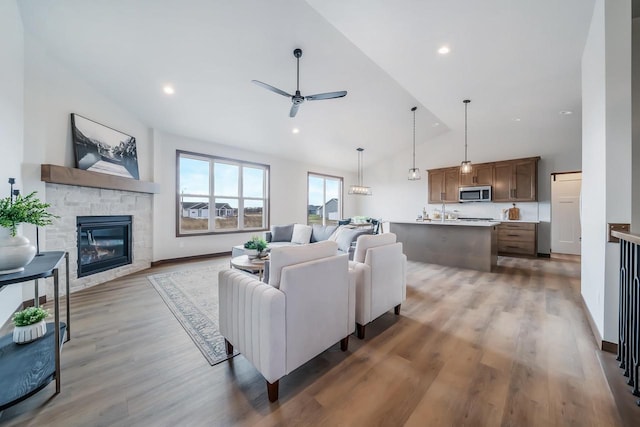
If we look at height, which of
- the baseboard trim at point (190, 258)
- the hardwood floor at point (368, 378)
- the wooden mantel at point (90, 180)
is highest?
the wooden mantel at point (90, 180)

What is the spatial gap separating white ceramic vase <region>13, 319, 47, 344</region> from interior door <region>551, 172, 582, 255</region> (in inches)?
361

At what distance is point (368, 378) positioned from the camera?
1.75 meters

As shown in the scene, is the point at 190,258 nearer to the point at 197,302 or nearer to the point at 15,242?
the point at 197,302

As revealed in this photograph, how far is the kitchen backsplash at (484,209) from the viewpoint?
611 cm

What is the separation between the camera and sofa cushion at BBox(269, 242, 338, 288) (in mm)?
1671

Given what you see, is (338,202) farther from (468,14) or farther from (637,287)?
(637,287)

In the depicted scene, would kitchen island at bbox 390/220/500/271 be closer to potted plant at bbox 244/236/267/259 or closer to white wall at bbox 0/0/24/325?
potted plant at bbox 244/236/267/259

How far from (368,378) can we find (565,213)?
758 cm

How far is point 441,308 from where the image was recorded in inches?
116

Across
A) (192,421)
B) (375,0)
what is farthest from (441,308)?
(375,0)

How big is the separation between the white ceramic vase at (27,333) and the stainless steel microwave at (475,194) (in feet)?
26.0

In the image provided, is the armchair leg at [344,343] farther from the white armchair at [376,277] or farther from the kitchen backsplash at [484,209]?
the kitchen backsplash at [484,209]

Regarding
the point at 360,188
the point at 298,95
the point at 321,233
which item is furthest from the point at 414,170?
the point at 298,95

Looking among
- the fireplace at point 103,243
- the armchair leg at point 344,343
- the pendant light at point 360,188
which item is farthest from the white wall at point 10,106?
the pendant light at point 360,188
